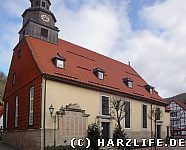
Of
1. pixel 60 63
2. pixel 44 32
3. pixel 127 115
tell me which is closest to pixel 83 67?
pixel 60 63

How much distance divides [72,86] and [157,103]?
55.7 ft

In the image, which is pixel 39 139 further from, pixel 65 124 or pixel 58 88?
pixel 58 88

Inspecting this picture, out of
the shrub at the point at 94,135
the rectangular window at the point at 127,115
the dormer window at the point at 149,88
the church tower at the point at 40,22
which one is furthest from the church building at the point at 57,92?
the dormer window at the point at 149,88

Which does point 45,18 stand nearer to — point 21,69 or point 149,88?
point 21,69

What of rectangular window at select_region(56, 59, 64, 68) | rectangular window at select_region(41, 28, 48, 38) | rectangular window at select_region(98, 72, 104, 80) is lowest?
rectangular window at select_region(98, 72, 104, 80)

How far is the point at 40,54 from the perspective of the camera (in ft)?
89.3

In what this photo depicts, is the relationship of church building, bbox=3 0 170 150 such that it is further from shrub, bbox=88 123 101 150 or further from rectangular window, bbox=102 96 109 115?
shrub, bbox=88 123 101 150

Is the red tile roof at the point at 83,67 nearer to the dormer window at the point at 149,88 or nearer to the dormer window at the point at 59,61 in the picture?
the dormer window at the point at 59,61

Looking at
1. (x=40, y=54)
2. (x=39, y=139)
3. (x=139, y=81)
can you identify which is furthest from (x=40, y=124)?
(x=139, y=81)

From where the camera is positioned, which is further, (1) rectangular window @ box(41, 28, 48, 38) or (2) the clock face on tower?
(2) the clock face on tower

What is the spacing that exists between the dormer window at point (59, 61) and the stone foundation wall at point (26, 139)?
20.9 feet

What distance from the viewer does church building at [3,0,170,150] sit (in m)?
24.4

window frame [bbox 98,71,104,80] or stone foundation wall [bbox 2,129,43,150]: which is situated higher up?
window frame [bbox 98,71,104,80]

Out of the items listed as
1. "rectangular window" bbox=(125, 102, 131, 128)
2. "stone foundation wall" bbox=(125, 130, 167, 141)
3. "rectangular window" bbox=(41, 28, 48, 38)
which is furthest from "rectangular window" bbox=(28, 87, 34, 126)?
"stone foundation wall" bbox=(125, 130, 167, 141)
